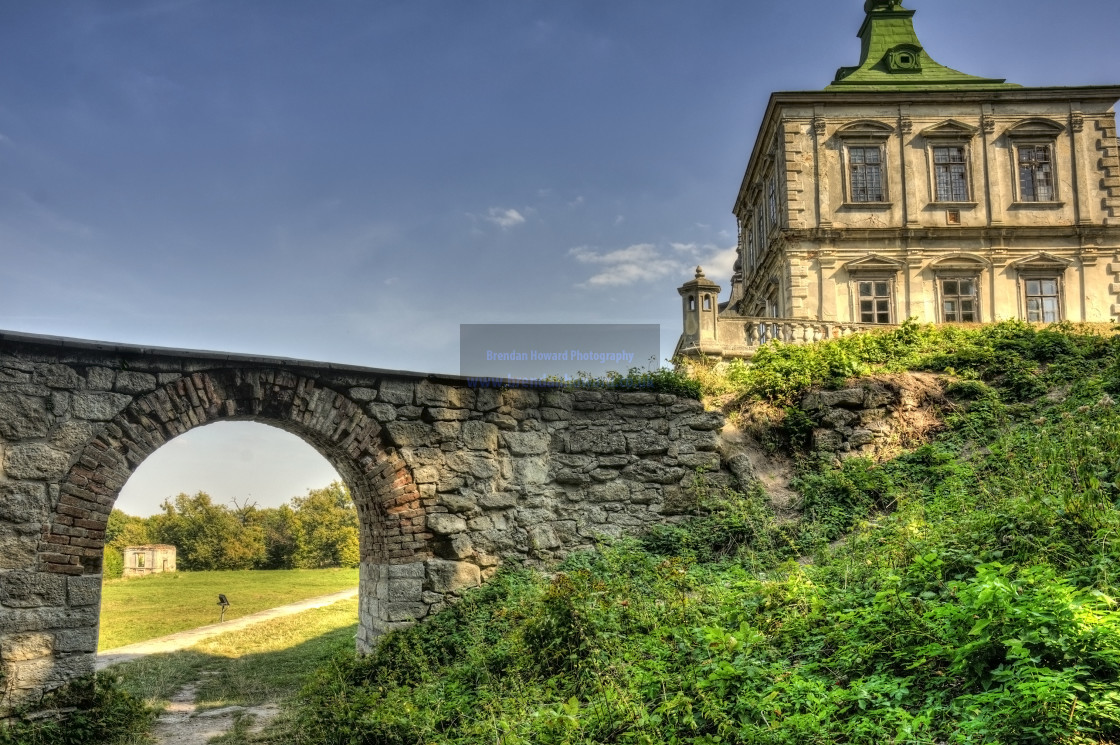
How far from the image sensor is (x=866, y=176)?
22969 mm

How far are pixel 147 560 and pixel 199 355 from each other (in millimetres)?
18507

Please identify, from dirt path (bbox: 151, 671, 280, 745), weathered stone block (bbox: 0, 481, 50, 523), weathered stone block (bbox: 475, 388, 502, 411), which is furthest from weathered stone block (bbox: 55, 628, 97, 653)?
weathered stone block (bbox: 475, 388, 502, 411)

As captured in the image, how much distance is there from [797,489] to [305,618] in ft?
33.0

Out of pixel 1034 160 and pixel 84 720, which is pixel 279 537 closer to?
pixel 84 720

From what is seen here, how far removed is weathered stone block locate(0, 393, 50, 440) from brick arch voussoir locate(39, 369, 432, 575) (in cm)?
42

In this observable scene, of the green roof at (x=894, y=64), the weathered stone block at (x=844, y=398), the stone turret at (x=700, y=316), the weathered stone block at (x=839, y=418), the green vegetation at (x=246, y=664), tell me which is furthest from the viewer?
the green roof at (x=894, y=64)

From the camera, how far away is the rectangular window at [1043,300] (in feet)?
74.3

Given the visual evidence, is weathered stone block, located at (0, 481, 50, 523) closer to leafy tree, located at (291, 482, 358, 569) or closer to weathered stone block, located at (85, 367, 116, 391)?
weathered stone block, located at (85, 367, 116, 391)

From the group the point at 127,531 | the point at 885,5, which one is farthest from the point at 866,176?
the point at 127,531

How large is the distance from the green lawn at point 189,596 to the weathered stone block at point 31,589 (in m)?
7.05

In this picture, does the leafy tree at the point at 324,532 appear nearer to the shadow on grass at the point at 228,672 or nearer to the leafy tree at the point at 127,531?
the leafy tree at the point at 127,531

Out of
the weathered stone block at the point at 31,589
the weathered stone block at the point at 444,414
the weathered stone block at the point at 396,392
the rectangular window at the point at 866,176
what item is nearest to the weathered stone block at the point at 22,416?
the weathered stone block at the point at 31,589

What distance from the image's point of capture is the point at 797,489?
9617 millimetres

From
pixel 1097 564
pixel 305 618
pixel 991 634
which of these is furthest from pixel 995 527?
pixel 305 618
